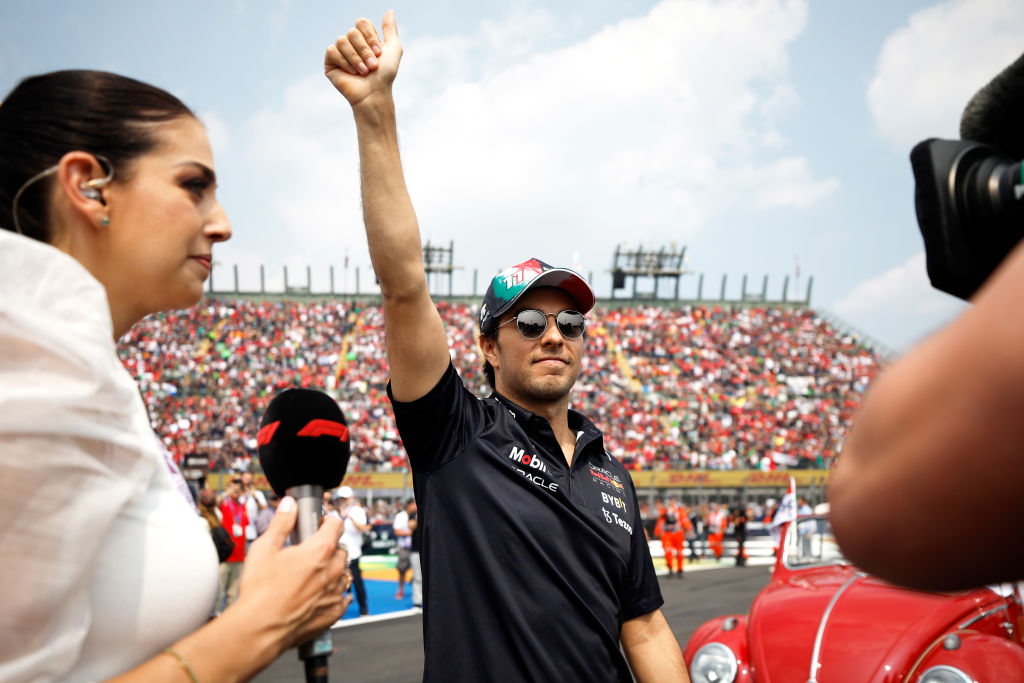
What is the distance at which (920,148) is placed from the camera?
0.90 meters

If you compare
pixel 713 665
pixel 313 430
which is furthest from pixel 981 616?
pixel 313 430

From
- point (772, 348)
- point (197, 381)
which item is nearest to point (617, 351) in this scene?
point (772, 348)

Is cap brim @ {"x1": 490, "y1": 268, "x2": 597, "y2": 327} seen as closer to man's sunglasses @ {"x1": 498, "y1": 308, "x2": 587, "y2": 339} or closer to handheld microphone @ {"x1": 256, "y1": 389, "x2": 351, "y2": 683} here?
man's sunglasses @ {"x1": 498, "y1": 308, "x2": 587, "y2": 339}

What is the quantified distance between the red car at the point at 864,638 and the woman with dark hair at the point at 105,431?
3941 millimetres

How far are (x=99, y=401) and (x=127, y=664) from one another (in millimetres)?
403

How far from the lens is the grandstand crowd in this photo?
30.0 meters

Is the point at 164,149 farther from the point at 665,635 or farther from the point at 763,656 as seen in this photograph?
the point at 763,656

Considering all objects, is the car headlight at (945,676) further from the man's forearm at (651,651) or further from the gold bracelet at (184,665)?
the gold bracelet at (184,665)

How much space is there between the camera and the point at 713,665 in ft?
15.2

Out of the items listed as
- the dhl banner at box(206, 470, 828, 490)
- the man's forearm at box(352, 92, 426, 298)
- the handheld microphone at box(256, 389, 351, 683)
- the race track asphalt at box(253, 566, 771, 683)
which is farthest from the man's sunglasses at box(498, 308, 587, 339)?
the dhl banner at box(206, 470, 828, 490)

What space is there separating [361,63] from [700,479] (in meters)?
26.5

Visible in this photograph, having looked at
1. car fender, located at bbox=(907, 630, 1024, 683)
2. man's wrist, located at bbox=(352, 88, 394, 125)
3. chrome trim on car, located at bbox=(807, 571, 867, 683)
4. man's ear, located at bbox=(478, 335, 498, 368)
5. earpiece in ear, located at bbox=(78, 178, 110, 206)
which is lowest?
chrome trim on car, located at bbox=(807, 571, 867, 683)

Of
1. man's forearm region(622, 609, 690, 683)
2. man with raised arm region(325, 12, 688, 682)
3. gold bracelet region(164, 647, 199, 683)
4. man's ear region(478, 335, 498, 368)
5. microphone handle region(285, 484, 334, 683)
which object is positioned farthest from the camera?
man's ear region(478, 335, 498, 368)

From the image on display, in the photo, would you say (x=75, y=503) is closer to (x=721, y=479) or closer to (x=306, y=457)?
(x=306, y=457)
